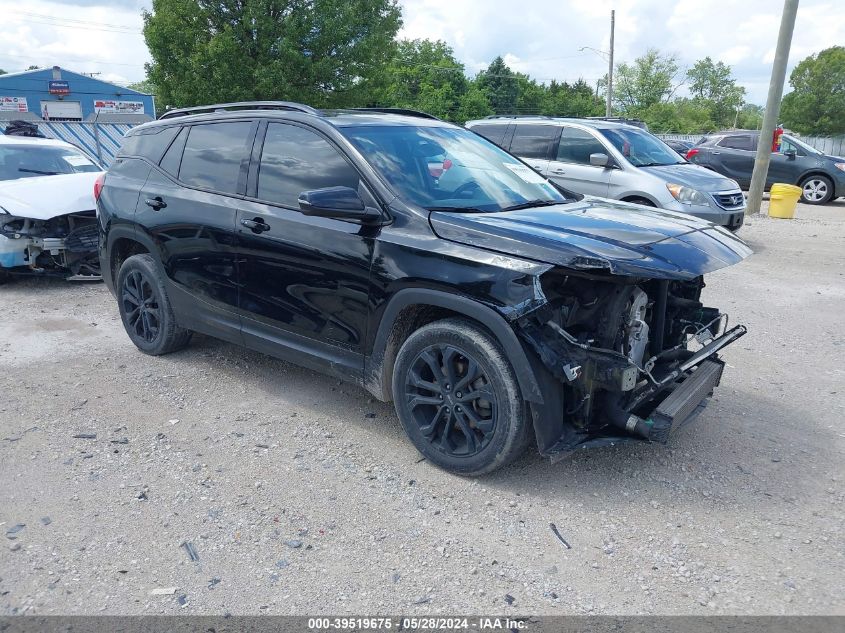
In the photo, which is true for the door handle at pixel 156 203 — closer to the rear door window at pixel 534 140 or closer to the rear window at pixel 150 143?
the rear window at pixel 150 143

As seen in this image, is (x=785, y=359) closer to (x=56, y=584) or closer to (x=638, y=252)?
(x=638, y=252)

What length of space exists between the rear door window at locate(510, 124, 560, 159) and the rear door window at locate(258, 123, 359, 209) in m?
6.58

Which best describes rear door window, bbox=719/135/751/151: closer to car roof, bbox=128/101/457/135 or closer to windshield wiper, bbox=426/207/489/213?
car roof, bbox=128/101/457/135

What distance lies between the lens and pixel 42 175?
27.8 feet

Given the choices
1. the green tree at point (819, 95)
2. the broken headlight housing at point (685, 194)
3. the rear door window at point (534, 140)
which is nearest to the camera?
the broken headlight housing at point (685, 194)

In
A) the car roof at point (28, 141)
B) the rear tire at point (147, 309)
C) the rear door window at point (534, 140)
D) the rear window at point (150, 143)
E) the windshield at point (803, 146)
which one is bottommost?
the rear tire at point (147, 309)

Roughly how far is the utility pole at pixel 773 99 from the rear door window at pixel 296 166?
1228 cm

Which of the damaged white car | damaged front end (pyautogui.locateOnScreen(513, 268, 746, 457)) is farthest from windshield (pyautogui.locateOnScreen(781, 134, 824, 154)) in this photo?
the damaged white car

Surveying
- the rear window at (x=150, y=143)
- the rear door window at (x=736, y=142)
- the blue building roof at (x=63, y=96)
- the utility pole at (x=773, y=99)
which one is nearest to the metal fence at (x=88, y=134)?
the blue building roof at (x=63, y=96)

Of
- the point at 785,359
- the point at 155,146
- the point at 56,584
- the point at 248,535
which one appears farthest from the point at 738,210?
the point at 56,584

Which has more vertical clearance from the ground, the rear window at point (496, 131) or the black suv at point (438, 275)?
the rear window at point (496, 131)

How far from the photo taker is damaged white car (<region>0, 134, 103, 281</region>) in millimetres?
7480

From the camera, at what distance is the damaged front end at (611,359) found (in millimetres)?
3195

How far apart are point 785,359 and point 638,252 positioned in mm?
3050
